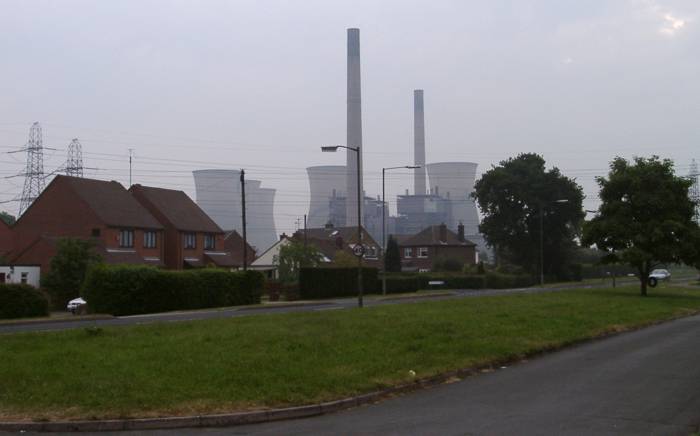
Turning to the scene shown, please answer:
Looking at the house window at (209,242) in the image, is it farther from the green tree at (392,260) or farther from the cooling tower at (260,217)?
the cooling tower at (260,217)

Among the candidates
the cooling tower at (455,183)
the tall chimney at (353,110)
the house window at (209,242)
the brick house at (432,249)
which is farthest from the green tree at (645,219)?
the cooling tower at (455,183)

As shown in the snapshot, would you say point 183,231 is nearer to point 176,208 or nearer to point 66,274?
point 176,208

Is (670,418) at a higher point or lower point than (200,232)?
lower

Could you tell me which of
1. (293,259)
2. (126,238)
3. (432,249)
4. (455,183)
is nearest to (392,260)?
(432,249)

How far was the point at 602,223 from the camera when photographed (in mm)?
49500

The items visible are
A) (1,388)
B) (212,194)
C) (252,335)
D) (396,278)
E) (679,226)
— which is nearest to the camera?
(1,388)

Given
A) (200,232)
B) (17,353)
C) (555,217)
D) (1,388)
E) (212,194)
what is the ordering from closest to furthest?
(1,388) < (17,353) < (200,232) < (555,217) < (212,194)

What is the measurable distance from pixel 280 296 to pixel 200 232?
23.6 metres

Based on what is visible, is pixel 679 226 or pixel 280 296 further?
pixel 280 296

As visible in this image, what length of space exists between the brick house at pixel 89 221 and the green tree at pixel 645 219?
3869 cm

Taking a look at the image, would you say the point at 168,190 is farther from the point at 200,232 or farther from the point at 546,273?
the point at 546,273

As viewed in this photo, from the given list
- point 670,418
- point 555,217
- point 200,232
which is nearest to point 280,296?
point 200,232

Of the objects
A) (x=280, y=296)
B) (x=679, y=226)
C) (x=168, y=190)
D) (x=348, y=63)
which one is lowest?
(x=280, y=296)

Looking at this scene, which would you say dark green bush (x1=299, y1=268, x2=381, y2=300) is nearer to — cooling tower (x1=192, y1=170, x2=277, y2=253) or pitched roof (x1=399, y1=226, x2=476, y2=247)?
pitched roof (x1=399, y1=226, x2=476, y2=247)
